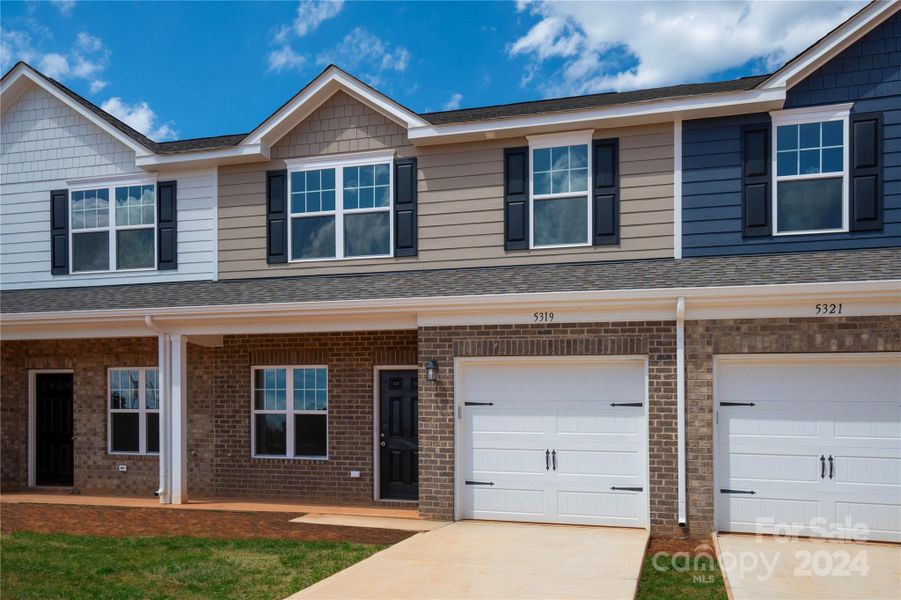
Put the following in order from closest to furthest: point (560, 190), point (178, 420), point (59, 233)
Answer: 1. point (560, 190)
2. point (178, 420)
3. point (59, 233)

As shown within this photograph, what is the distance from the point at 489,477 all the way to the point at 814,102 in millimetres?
6788

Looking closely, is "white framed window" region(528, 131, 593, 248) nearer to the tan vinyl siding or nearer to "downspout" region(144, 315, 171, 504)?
the tan vinyl siding

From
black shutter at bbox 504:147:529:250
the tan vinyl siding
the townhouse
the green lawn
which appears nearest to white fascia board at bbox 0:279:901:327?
the townhouse

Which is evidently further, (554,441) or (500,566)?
(554,441)

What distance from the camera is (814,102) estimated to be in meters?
10.3

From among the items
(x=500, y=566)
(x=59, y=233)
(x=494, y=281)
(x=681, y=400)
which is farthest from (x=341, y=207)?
(x=500, y=566)

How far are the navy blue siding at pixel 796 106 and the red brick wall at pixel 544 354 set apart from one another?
1842 mm

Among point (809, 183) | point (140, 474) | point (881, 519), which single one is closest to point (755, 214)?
point (809, 183)

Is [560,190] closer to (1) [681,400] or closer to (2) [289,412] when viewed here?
(1) [681,400]

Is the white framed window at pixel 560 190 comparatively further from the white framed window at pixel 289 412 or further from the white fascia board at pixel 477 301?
the white framed window at pixel 289 412

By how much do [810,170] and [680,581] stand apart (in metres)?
6.05

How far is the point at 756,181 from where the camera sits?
34.0 ft

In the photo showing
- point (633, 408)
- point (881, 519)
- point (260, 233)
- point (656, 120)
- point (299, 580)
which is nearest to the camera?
point (299, 580)

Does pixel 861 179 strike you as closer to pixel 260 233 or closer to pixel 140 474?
pixel 260 233
